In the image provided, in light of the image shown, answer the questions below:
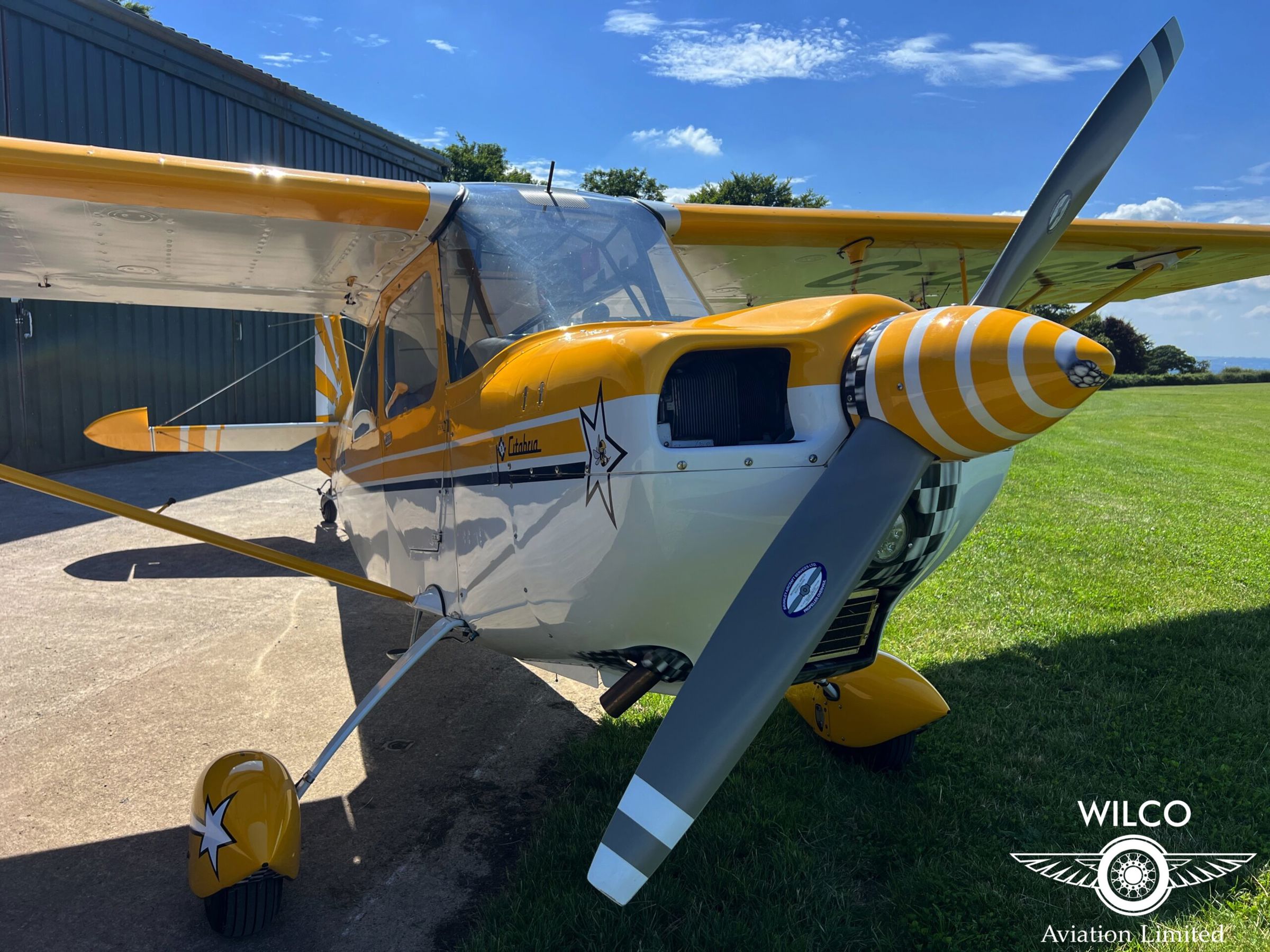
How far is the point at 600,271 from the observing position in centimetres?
316

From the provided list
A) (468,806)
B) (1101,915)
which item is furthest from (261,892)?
(1101,915)

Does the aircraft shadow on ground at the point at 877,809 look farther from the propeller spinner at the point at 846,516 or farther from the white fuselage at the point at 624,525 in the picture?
the propeller spinner at the point at 846,516

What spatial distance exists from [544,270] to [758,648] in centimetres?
185

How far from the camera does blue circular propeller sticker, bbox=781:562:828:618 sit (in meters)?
1.82

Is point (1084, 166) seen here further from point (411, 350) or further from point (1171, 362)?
point (1171, 362)

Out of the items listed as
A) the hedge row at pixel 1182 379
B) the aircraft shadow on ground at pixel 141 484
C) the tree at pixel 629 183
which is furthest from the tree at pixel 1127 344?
the aircraft shadow on ground at pixel 141 484

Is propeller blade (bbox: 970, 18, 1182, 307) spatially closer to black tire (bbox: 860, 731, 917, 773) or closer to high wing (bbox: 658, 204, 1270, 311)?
high wing (bbox: 658, 204, 1270, 311)

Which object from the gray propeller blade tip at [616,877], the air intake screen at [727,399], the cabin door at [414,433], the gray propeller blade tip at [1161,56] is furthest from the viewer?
the cabin door at [414,433]

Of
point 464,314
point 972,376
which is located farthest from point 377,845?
point 972,376

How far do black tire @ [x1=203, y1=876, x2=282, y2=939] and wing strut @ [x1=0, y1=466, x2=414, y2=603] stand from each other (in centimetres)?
121

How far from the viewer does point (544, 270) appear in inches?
121

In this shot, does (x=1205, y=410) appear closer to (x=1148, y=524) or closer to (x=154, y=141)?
(x=1148, y=524)

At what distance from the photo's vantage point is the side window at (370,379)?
425 cm

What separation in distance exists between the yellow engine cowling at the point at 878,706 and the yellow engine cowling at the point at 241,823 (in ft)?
6.46
